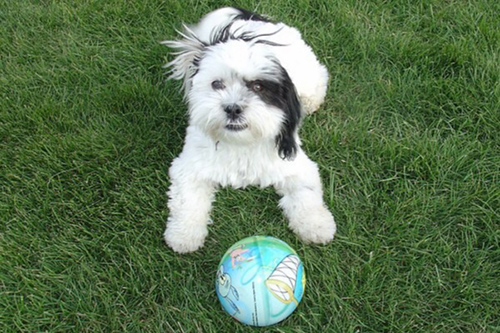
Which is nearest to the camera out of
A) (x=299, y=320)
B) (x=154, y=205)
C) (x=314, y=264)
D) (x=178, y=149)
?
(x=299, y=320)

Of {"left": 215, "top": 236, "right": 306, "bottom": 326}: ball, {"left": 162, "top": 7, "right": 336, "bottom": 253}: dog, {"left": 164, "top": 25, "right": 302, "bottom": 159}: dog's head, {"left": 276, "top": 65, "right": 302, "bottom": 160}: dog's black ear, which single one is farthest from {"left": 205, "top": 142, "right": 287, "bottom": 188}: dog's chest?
{"left": 215, "top": 236, "right": 306, "bottom": 326}: ball

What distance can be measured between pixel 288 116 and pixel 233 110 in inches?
13.3

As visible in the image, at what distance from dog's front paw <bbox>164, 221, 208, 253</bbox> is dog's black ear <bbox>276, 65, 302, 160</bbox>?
2.35 ft

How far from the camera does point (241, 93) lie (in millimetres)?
2410

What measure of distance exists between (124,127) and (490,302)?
2678 mm

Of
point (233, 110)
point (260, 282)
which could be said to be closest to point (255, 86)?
point (233, 110)

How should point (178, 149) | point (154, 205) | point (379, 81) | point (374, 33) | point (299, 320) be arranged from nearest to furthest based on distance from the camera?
1. point (299, 320)
2. point (154, 205)
3. point (178, 149)
4. point (379, 81)
5. point (374, 33)

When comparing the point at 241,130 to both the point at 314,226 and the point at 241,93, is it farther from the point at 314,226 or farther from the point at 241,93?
the point at 314,226

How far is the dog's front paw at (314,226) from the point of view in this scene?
2.80 m

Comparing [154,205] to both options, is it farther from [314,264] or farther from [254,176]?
[314,264]

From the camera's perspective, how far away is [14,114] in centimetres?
356

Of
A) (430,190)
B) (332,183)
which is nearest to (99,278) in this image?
(332,183)

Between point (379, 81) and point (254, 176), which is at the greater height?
point (379, 81)

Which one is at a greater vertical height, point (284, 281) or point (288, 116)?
point (288, 116)
